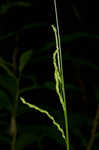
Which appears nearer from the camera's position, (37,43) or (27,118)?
(27,118)

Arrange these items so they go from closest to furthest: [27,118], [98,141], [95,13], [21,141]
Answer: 1. [21,141]
2. [98,141]
3. [27,118]
4. [95,13]

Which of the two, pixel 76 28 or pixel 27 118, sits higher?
pixel 76 28

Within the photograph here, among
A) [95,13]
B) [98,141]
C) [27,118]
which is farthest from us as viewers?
[95,13]

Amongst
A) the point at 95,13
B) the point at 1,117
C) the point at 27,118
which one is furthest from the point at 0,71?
the point at 95,13

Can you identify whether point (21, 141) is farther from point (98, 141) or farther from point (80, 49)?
point (80, 49)

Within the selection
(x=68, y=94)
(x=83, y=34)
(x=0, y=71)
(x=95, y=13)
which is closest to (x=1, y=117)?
(x=0, y=71)

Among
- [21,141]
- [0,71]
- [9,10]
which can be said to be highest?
[9,10]

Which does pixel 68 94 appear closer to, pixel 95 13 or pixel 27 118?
pixel 27 118

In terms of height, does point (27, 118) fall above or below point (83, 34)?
below

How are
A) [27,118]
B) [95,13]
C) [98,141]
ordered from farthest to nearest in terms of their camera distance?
1. [95,13]
2. [27,118]
3. [98,141]
